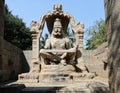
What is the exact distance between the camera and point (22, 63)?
1470 centimetres

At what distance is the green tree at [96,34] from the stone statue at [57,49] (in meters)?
25.0

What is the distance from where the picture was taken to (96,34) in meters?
37.6

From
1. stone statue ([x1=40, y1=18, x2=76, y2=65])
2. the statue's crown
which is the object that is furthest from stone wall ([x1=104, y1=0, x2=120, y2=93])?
the statue's crown

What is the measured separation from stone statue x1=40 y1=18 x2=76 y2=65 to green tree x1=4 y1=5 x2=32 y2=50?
1763 centimetres

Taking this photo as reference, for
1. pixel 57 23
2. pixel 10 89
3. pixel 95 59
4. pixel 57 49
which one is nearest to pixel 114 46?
pixel 10 89

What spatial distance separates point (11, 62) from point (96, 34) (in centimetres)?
2662

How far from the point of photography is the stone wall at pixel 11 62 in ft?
34.5

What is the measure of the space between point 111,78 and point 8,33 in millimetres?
26167

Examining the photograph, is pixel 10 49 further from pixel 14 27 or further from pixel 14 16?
pixel 14 16

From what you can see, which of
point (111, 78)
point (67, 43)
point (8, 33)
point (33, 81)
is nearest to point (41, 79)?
point (33, 81)

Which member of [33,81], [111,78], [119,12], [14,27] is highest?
[14,27]

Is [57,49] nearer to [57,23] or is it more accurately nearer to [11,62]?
[57,23]

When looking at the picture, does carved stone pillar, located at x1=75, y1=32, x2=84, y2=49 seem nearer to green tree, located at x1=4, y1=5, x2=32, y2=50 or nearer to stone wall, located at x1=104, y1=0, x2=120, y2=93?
stone wall, located at x1=104, y1=0, x2=120, y2=93

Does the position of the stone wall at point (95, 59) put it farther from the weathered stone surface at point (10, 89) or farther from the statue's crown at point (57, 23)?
the weathered stone surface at point (10, 89)
